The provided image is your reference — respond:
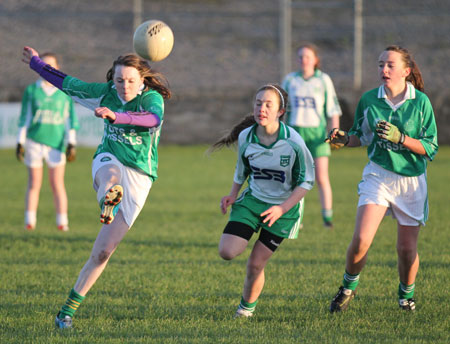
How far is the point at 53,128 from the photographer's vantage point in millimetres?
9016

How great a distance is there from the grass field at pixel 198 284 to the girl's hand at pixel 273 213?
752 mm

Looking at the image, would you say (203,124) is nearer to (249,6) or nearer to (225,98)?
(225,98)

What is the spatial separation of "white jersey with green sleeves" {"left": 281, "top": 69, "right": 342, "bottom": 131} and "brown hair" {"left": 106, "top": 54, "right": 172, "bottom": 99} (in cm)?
395

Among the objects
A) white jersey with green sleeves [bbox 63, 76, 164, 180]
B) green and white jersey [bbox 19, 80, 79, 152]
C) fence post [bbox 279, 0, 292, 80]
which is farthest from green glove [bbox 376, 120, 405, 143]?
fence post [bbox 279, 0, 292, 80]

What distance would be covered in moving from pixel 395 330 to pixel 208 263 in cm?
265

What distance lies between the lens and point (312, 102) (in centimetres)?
911

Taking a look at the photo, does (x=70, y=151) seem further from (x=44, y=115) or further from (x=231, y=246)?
(x=231, y=246)

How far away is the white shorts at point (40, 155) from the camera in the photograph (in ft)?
29.5

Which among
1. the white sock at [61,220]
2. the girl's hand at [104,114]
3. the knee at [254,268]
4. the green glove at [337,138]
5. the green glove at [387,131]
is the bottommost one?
the white sock at [61,220]

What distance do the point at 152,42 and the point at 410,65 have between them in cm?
196

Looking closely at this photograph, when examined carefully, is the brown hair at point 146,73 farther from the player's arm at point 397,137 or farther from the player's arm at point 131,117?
the player's arm at point 397,137

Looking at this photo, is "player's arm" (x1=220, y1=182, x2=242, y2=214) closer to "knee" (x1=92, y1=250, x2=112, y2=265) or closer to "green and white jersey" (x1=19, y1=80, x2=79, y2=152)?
"knee" (x1=92, y1=250, x2=112, y2=265)

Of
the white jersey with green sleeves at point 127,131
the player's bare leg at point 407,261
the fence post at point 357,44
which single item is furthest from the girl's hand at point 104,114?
the fence post at point 357,44

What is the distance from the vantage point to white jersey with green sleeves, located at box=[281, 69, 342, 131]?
9.09 m
